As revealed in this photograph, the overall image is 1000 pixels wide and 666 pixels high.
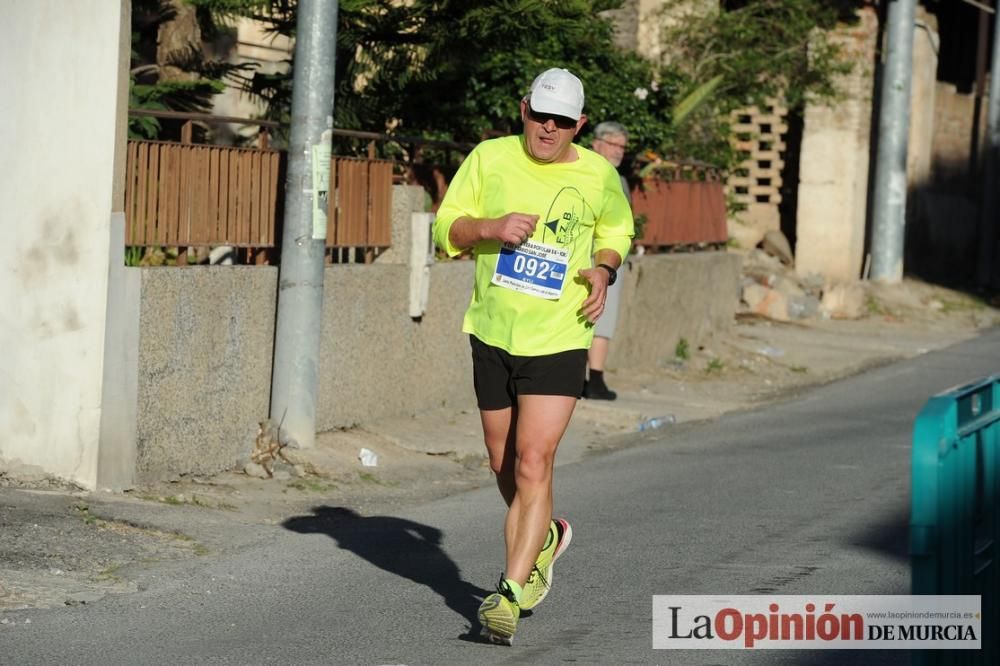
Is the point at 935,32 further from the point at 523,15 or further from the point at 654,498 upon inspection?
the point at 654,498

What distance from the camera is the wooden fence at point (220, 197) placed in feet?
30.6

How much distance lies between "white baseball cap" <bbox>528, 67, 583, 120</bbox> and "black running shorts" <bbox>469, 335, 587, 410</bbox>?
88cm

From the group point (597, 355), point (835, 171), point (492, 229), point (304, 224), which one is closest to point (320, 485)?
point (304, 224)

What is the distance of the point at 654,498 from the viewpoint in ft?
32.1

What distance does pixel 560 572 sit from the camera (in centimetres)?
763

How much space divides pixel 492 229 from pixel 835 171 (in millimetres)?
20035

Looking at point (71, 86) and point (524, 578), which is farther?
point (71, 86)

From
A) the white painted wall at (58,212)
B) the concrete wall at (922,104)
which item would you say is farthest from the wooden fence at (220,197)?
the concrete wall at (922,104)

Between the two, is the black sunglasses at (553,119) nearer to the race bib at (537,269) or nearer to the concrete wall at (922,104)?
the race bib at (537,269)

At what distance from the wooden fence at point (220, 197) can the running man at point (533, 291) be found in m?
3.22

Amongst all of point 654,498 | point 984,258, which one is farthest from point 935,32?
point 654,498

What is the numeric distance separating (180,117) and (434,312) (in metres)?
3.18

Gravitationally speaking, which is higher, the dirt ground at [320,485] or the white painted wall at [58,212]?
the white painted wall at [58,212]

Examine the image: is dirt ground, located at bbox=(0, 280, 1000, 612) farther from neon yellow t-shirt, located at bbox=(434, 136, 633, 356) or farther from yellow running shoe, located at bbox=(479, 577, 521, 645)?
neon yellow t-shirt, located at bbox=(434, 136, 633, 356)
